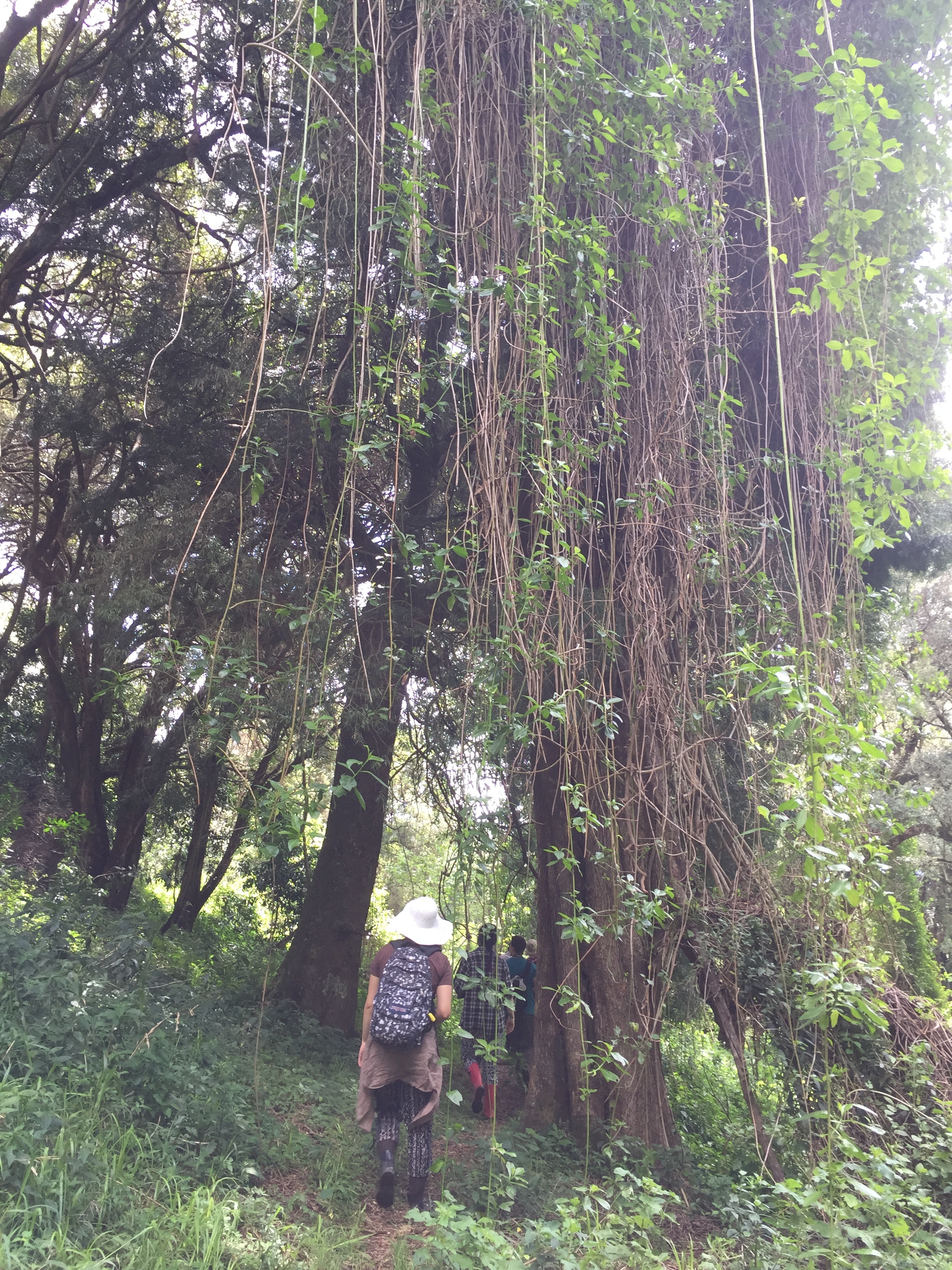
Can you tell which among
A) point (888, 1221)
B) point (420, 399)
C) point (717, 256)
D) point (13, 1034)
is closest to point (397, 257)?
point (420, 399)

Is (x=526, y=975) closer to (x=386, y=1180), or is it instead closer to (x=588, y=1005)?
(x=588, y=1005)

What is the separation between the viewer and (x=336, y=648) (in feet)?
16.3

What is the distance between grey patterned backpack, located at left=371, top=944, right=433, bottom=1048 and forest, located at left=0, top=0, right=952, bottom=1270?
222 mm

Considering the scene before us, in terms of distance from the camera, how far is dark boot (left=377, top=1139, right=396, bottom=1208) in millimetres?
3355

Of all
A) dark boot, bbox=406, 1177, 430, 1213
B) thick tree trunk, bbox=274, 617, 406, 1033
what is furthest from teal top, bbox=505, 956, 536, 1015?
dark boot, bbox=406, 1177, 430, 1213

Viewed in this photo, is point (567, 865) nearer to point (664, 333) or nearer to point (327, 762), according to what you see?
point (664, 333)

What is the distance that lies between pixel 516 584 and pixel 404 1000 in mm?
1711

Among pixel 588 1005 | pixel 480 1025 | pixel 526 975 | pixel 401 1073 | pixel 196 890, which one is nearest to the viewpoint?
pixel 401 1073

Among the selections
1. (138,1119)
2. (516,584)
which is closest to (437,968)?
(138,1119)

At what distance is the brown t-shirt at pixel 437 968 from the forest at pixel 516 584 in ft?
0.48

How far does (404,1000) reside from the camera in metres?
3.41

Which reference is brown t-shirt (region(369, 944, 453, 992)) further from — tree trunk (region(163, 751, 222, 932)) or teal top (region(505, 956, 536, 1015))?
tree trunk (region(163, 751, 222, 932))

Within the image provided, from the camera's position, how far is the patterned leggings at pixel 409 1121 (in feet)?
11.2

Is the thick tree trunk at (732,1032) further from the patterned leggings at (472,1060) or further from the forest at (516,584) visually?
the patterned leggings at (472,1060)
